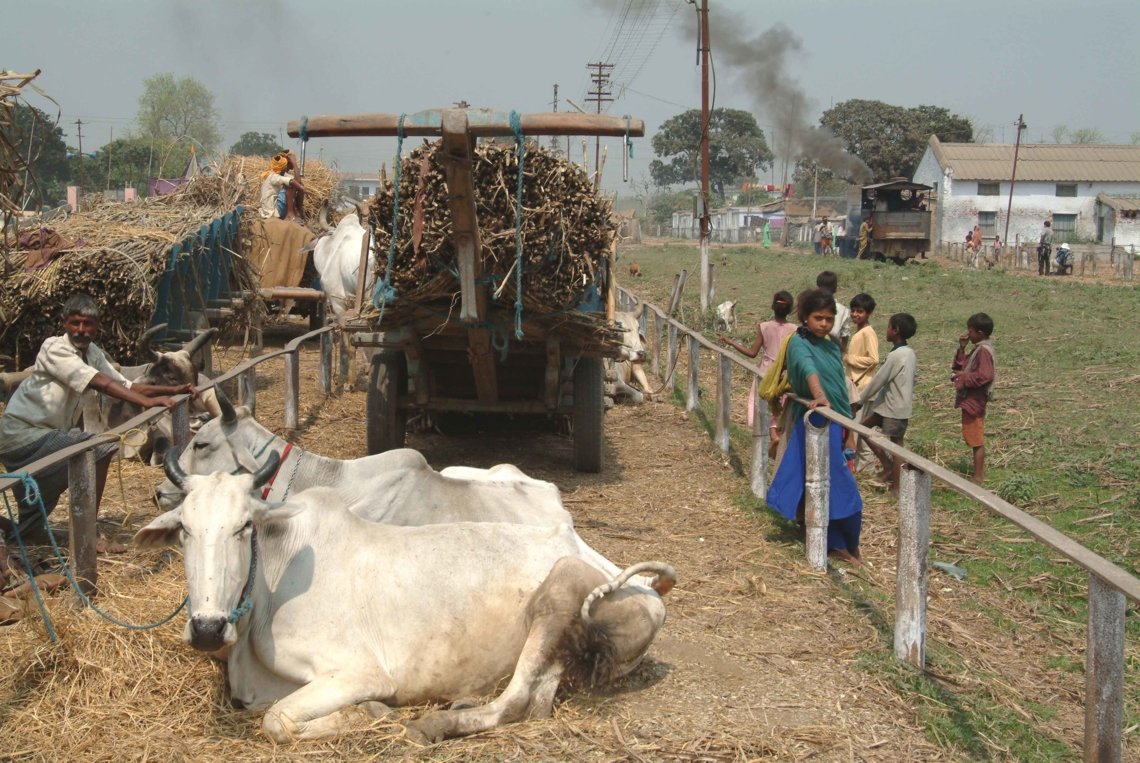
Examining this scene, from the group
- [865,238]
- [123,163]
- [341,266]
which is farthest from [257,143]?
[341,266]

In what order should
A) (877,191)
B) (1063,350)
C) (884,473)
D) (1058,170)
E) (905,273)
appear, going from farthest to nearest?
(1058,170)
(877,191)
(905,273)
(1063,350)
(884,473)

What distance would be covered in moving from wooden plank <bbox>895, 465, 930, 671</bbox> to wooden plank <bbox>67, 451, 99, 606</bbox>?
145 inches

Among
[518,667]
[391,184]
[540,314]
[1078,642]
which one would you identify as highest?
[391,184]

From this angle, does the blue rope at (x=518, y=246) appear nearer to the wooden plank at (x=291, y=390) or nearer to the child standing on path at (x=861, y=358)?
the wooden plank at (x=291, y=390)

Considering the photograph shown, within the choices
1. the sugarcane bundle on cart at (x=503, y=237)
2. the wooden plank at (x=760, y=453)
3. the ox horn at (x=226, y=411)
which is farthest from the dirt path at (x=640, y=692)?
the sugarcane bundle on cart at (x=503, y=237)

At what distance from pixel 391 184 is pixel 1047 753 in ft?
16.7

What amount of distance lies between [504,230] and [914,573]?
10.9 feet

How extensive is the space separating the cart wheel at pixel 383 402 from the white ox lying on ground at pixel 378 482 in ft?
9.56

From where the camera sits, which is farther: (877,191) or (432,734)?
(877,191)

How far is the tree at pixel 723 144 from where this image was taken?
8788 cm

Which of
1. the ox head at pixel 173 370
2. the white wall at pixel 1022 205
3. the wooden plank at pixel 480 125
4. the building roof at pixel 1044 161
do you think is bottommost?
the ox head at pixel 173 370

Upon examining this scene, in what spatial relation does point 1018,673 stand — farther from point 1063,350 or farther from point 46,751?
point 1063,350

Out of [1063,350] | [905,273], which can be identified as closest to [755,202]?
[905,273]

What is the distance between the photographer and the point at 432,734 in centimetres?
400
